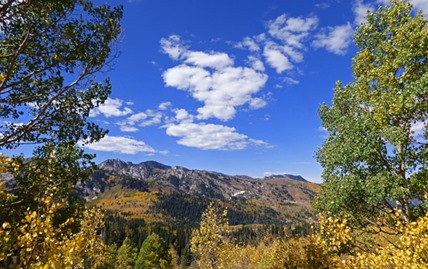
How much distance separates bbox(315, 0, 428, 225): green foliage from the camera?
14.0 metres

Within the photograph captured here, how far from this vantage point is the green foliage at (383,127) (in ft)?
45.9

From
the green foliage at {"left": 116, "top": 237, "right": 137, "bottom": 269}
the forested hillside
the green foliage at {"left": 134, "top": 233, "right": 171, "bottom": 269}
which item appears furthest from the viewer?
the green foliage at {"left": 134, "top": 233, "right": 171, "bottom": 269}

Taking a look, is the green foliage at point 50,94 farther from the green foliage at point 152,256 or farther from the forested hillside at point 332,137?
the green foliage at point 152,256

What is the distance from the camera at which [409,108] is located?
13.9 m

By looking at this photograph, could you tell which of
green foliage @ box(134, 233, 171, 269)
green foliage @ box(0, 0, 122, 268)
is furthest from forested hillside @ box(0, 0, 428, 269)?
green foliage @ box(134, 233, 171, 269)

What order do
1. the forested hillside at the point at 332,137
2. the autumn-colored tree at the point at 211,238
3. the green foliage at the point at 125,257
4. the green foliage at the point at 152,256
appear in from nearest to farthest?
the forested hillside at the point at 332,137, the autumn-colored tree at the point at 211,238, the green foliage at the point at 125,257, the green foliage at the point at 152,256

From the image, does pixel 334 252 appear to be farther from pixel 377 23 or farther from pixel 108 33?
pixel 108 33

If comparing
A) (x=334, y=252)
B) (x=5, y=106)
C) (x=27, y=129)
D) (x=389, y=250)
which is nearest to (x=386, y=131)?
(x=389, y=250)

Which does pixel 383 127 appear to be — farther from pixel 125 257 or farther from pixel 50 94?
pixel 125 257

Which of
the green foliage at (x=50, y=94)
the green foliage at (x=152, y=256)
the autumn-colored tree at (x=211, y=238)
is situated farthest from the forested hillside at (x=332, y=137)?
the green foliage at (x=152, y=256)

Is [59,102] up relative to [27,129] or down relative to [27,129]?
up

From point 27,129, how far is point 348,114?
1705 centimetres

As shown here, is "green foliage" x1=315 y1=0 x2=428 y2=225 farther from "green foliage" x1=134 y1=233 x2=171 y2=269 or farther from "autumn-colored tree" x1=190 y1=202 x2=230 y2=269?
"green foliage" x1=134 y1=233 x2=171 y2=269

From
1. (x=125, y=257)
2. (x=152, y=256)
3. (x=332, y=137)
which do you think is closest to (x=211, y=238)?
(x=332, y=137)
